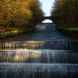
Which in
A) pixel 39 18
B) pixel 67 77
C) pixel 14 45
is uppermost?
pixel 39 18

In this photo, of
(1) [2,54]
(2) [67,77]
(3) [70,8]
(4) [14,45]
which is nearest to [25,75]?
(2) [67,77]

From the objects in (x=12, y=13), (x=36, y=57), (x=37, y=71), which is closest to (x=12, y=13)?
(x=12, y=13)

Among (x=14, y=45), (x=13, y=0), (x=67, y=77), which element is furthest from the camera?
(x=13, y=0)

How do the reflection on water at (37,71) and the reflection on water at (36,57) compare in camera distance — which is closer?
the reflection on water at (37,71)

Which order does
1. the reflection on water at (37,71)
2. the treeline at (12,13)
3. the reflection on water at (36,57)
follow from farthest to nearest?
Result: the treeline at (12,13)
the reflection on water at (36,57)
the reflection on water at (37,71)

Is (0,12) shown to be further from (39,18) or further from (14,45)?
(39,18)

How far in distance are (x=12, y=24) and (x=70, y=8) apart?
579 centimetres

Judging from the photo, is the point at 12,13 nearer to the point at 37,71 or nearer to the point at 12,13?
the point at 12,13

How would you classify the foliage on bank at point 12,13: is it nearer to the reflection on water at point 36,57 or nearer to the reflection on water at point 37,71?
the reflection on water at point 36,57

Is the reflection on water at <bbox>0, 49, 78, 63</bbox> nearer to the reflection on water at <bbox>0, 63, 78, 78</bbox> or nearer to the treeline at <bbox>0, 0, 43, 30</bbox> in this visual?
the reflection on water at <bbox>0, 63, 78, 78</bbox>

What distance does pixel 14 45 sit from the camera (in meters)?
17.3

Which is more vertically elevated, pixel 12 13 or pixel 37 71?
pixel 12 13

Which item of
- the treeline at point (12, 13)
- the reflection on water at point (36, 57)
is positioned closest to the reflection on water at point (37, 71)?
the reflection on water at point (36, 57)

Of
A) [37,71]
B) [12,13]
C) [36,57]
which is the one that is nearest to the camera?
[37,71]
